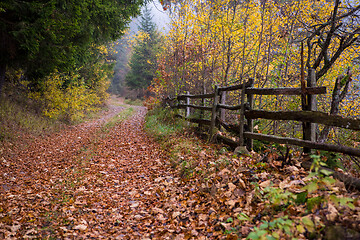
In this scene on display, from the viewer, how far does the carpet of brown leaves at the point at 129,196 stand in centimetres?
326

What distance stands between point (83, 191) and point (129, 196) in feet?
3.47

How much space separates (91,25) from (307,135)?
30.3ft

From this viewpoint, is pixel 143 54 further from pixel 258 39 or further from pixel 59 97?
pixel 258 39

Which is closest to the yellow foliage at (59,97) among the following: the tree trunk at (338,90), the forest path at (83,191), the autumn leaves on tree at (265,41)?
the forest path at (83,191)

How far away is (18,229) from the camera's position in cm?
333

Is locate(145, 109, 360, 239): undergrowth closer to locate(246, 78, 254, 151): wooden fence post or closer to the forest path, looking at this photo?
locate(246, 78, 254, 151): wooden fence post

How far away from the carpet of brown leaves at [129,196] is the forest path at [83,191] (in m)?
0.01

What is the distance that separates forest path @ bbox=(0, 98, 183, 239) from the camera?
11.4 feet

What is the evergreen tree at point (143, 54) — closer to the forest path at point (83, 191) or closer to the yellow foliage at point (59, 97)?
the yellow foliage at point (59, 97)

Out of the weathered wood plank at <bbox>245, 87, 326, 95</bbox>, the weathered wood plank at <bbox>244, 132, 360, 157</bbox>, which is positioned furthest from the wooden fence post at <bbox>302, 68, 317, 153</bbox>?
the weathered wood plank at <bbox>244, 132, 360, 157</bbox>

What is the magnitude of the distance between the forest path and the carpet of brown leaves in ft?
0.05

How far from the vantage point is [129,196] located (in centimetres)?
467

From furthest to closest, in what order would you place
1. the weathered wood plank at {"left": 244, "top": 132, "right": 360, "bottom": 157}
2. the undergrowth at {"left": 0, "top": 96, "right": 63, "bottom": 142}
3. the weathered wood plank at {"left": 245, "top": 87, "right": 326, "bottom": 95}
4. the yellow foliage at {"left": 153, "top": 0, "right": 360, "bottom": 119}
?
the undergrowth at {"left": 0, "top": 96, "right": 63, "bottom": 142}
the yellow foliage at {"left": 153, "top": 0, "right": 360, "bottom": 119}
the weathered wood plank at {"left": 245, "top": 87, "right": 326, "bottom": 95}
the weathered wood plank at {"left": 244, "top": 132, "right": 360, "bottom": 157}

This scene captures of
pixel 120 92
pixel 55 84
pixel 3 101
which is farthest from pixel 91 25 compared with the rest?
pixel 120 92
